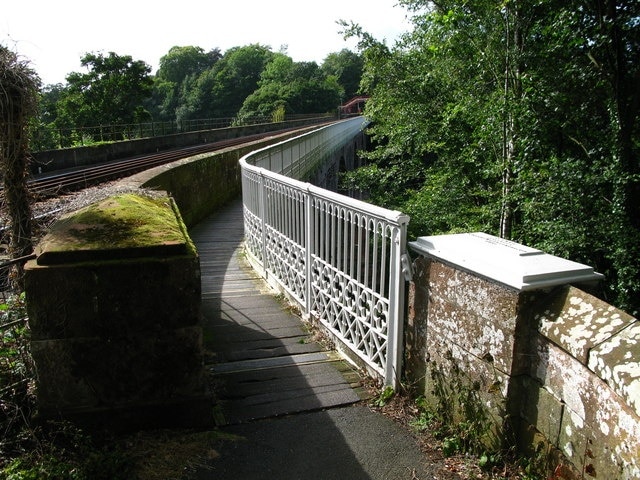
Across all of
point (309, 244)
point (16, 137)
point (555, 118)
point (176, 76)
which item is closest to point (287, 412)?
point (309, 244)

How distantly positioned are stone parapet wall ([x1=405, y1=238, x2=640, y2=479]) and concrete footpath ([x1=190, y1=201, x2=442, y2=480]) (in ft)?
1.48

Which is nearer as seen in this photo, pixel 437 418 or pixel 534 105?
pixel 437 418

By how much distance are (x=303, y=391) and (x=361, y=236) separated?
1194 mm

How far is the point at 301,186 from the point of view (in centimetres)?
504

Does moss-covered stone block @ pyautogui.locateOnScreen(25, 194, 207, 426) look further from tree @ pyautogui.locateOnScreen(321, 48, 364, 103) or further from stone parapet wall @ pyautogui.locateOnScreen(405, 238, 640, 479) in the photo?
tree @ pyautogui.locateOnScreen(321, 48, 364, 103)

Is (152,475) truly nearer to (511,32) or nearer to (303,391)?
(303,391)

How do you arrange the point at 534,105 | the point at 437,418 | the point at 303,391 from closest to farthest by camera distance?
the point at 437,418 < the point at 303,391 < the point at 534,105

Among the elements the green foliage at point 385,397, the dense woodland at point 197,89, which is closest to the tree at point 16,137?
the green foliage at point 385,397

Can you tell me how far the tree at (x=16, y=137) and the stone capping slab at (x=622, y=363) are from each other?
4038 mm

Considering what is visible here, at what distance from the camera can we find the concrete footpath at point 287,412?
9.35 feet

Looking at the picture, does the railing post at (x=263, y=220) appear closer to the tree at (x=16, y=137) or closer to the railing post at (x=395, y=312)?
the tree at (x=16, y=137)

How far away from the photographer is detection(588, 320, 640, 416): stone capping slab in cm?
193

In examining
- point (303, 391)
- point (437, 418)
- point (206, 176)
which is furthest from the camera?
point (206, 176)

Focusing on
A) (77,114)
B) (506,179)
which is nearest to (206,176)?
(506,179)
